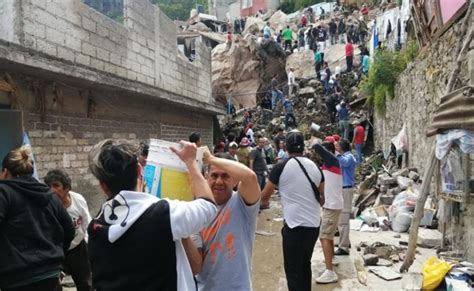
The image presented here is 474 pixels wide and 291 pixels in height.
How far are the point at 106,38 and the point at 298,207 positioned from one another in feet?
15.8

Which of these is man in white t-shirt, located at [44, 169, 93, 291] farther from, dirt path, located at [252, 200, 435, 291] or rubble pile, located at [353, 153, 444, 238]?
rubble pile, located at [353, 153, 444, 238]

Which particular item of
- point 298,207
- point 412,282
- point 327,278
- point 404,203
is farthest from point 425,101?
point 298,207

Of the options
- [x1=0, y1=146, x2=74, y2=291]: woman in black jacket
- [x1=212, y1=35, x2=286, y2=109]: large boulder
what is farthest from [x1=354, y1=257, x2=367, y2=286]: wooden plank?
[x1=212, y1=35, x2=286, y2=109]: large boulder

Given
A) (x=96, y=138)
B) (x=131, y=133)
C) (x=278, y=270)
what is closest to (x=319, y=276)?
(x=278, y=270)

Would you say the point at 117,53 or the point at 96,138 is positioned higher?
the point at 117,53

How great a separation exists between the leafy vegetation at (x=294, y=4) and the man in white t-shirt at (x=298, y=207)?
46.3m

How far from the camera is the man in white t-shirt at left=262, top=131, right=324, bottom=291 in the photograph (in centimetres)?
383

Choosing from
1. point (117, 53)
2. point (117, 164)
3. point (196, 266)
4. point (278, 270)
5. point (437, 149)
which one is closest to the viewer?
point (117, 164)

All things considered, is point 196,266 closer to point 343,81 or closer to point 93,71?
point 93,71

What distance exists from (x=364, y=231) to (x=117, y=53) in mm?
5469

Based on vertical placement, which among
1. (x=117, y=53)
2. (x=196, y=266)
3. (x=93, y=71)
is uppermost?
(x=117, y=53)

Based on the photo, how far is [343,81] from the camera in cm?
2033

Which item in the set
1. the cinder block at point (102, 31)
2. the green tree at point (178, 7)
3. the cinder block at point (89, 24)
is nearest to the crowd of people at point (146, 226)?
the cinder block at point (89, 24)

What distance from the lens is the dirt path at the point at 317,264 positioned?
5.05 meters
